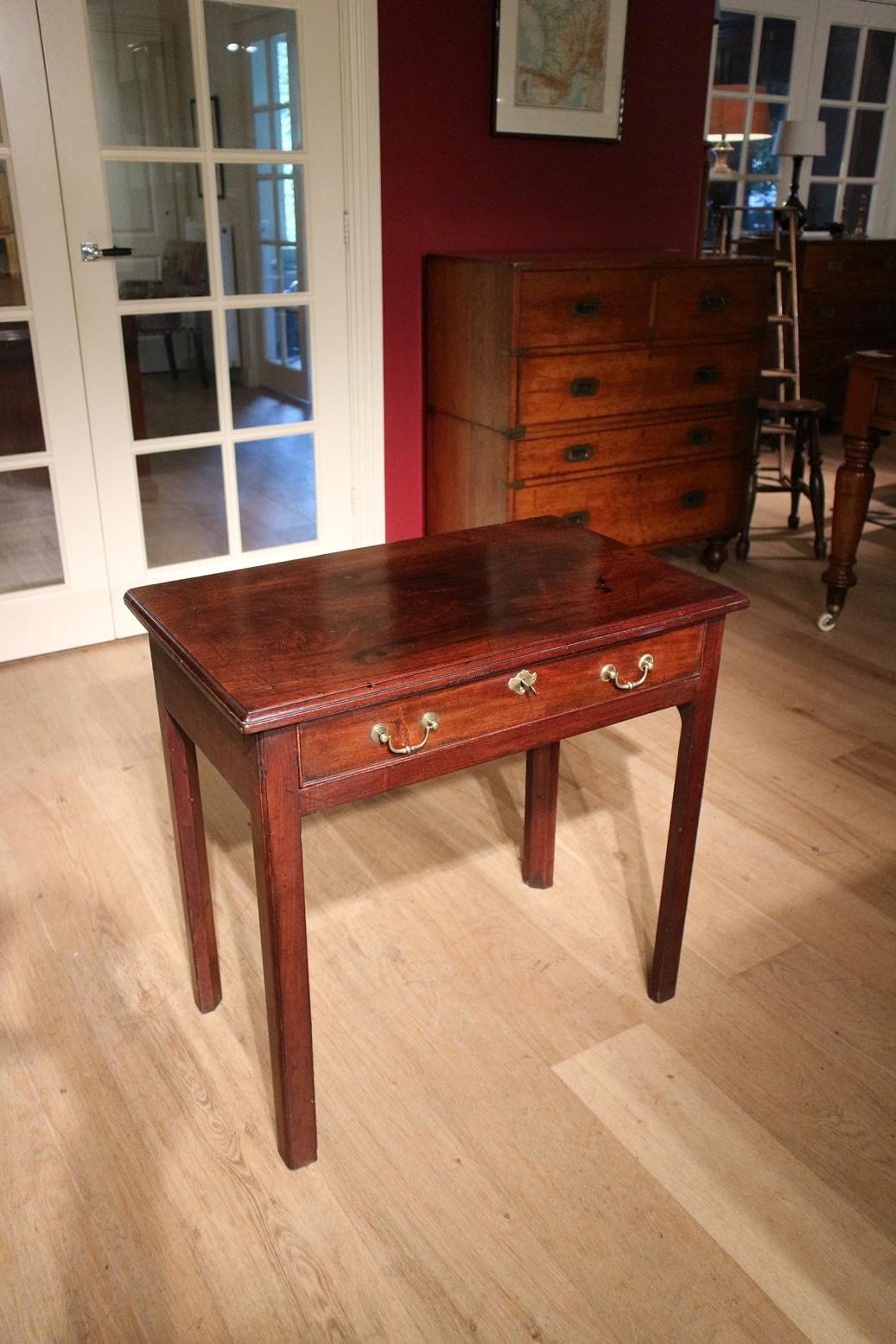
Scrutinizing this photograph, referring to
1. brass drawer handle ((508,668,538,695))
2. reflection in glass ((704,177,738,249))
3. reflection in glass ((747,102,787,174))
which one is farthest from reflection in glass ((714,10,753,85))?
brass drawer handle ((508,668,538,695))

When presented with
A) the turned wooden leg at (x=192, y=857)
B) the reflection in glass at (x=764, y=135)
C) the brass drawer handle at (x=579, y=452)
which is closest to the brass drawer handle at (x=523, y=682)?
the turned wooden leg at (x=192, y=857)

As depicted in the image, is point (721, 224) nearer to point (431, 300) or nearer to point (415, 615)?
point (431, 300)

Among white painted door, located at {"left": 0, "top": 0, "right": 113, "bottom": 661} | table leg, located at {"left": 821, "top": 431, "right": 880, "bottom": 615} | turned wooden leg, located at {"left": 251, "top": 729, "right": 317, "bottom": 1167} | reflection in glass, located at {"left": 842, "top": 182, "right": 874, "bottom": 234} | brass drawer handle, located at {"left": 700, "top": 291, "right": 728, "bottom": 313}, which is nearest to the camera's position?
turned wooden leg, located at {"left": 251, "top": 729, "right": 317, "bottom": 1167}

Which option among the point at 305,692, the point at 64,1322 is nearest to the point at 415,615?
the point at 305,692

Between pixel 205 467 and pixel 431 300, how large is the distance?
3.05ft

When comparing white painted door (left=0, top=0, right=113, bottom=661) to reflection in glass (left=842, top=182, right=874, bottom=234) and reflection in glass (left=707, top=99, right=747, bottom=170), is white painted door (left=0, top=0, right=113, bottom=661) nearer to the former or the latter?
reflection in glass (left=707, top=99, right=747, bottom=170)

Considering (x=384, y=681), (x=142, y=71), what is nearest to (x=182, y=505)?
(x=142, y=71)

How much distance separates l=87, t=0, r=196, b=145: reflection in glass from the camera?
2.77 metres

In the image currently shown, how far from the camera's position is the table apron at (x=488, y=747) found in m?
1.30

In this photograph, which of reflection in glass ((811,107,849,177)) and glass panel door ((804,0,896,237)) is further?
reflection in glass ((811,107,849,177))

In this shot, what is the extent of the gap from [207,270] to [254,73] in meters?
0.56

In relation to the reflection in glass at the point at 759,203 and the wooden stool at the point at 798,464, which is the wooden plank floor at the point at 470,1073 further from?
the reflection in glass at the point at 759,203

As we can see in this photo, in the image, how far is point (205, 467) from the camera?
10.8 feet

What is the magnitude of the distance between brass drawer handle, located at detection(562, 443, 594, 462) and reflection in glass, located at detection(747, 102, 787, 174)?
2.92 m
